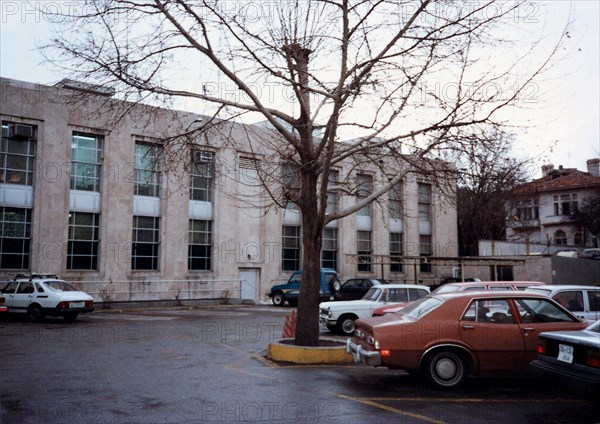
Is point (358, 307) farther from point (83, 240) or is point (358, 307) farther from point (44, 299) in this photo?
point (83, 240)

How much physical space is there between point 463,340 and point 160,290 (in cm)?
2131

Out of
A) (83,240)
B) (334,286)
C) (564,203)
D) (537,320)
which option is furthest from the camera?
(564,203)

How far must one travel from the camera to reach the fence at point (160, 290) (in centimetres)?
2553

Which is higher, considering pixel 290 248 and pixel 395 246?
pixel 395 246

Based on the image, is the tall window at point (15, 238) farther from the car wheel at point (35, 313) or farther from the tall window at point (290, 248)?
the tall window at point (290, 248)

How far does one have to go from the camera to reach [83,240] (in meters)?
25.7

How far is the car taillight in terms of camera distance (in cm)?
643

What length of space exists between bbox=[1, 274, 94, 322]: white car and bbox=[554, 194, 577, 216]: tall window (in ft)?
163

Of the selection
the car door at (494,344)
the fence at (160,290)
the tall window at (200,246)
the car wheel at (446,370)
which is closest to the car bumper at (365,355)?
the car wheel at (446,370)

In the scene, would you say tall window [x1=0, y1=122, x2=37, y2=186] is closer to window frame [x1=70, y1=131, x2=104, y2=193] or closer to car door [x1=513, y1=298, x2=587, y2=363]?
window frame [x1=70, y1=131, x2=104, y2=193]

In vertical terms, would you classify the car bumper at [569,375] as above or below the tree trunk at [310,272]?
below

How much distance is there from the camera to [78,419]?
6.73 meters

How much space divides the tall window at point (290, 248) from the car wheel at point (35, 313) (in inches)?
611

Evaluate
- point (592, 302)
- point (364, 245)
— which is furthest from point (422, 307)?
point (364, 245)
